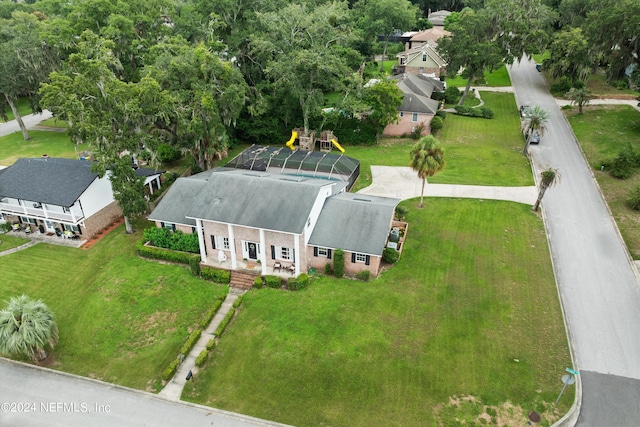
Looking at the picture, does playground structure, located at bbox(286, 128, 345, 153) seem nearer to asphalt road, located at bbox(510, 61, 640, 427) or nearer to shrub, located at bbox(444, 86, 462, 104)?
shrub, located at bbox(444, 86, 462, 104)

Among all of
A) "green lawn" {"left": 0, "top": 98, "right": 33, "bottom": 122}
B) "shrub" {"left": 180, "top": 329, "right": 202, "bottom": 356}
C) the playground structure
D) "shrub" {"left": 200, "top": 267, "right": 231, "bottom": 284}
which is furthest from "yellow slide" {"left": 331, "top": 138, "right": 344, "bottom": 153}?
"green lawn" {"left": 0, "top": 98, "right": 33, "bottom": 122}

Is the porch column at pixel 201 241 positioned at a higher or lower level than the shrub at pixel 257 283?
higher

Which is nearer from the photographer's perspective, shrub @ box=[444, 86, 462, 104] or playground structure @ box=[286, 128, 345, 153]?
playground structure @ box=[286, 128, 345, 153]

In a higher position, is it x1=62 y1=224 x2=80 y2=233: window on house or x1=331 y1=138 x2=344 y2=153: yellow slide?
x1=331 y1=138 x2=344 y2=153: yellow slide

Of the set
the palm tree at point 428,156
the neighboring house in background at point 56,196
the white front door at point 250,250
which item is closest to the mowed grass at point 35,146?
the neighboring house in background at point 56,196

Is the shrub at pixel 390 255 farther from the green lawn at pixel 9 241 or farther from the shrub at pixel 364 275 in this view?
the green lawn at pixel 9 241

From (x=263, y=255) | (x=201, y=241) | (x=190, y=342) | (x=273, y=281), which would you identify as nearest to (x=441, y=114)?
(x=263, y=255)

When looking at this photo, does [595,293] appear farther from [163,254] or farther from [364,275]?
[163,254]
